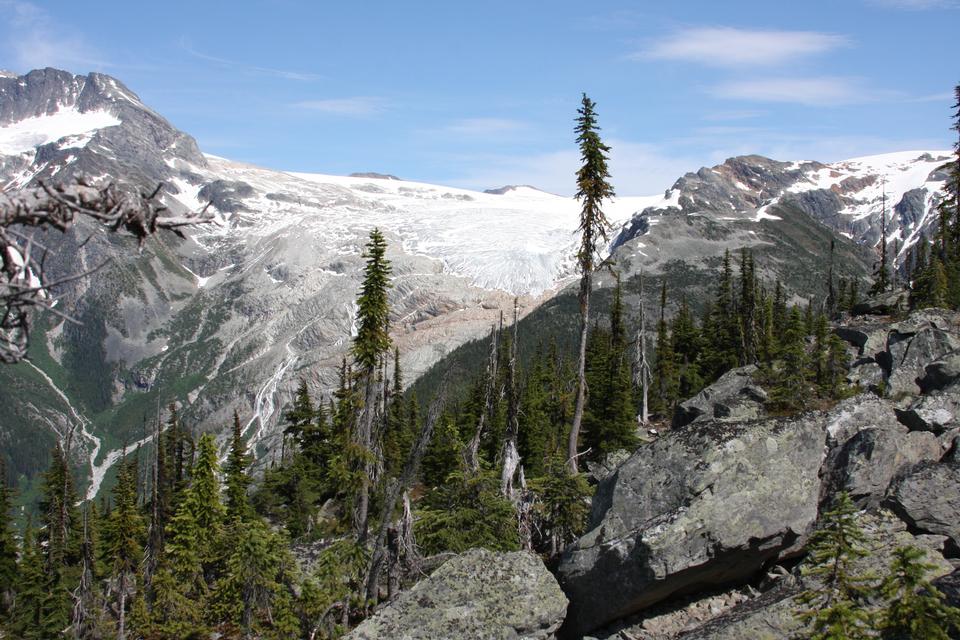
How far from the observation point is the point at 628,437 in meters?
45.9

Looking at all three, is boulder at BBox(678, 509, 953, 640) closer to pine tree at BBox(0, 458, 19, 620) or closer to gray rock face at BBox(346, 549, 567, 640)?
gray rock face at BBox(346, 549, 567, 640)

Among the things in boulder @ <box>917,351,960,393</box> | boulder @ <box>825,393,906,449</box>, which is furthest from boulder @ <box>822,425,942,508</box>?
boulder @ <box>917,351,960,393</box>

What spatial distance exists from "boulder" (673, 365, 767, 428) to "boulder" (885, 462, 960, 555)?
15.4 meters

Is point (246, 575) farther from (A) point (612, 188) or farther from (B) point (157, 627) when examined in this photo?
(A) point (612, 188)

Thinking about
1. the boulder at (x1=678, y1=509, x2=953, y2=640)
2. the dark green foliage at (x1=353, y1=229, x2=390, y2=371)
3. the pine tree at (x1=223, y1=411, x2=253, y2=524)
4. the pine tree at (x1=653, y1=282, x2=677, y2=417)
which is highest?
the dark green foliage at (x1=353, y1=229, x2=390, y2=371)

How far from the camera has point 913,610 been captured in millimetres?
10562

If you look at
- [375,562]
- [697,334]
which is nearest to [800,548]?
[375,562]

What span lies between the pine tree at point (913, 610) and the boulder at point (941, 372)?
18.7 metres

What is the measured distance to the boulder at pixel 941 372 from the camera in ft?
88.6

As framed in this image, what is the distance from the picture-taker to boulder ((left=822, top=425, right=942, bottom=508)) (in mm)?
16688

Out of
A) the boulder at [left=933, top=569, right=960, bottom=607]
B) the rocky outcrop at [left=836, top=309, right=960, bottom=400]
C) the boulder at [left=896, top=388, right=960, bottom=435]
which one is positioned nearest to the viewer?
the boulder at [left=933, top=569, right=960, bottom=607]

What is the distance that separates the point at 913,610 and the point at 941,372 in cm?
1987

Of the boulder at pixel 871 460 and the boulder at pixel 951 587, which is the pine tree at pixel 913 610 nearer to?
the boulder at pixel 951 587

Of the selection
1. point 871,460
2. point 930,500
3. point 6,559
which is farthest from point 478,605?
point 6,559
